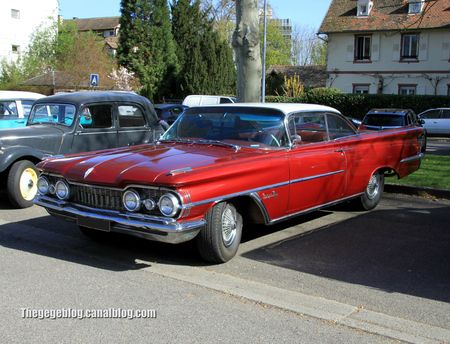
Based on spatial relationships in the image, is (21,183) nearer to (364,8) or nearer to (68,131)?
(68,131)

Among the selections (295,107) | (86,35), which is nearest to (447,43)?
(86,35)

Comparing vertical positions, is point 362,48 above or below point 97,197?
above

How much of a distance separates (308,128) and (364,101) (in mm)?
26320

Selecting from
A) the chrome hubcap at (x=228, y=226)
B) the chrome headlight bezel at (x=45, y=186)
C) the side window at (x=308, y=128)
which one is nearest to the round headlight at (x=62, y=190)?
the chrome headlight bezel at (x=45, y=186)

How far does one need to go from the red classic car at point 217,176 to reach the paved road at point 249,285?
16.3 inches

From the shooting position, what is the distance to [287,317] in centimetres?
417

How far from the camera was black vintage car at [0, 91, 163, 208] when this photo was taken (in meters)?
8.10

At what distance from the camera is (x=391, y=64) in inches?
1412

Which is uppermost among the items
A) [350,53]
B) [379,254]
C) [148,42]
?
[148,42]

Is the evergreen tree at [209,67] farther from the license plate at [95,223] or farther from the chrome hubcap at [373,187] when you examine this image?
the license plate at [95,223]

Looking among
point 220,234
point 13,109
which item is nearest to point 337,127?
point 220,234

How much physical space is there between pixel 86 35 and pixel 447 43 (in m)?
27.2

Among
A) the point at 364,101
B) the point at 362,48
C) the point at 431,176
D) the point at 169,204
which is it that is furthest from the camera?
the point at 362,48

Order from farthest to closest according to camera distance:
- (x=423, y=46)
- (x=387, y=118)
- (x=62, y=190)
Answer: (x=423, y=46) → (x=387, y=118) → (x=62, y=190)
